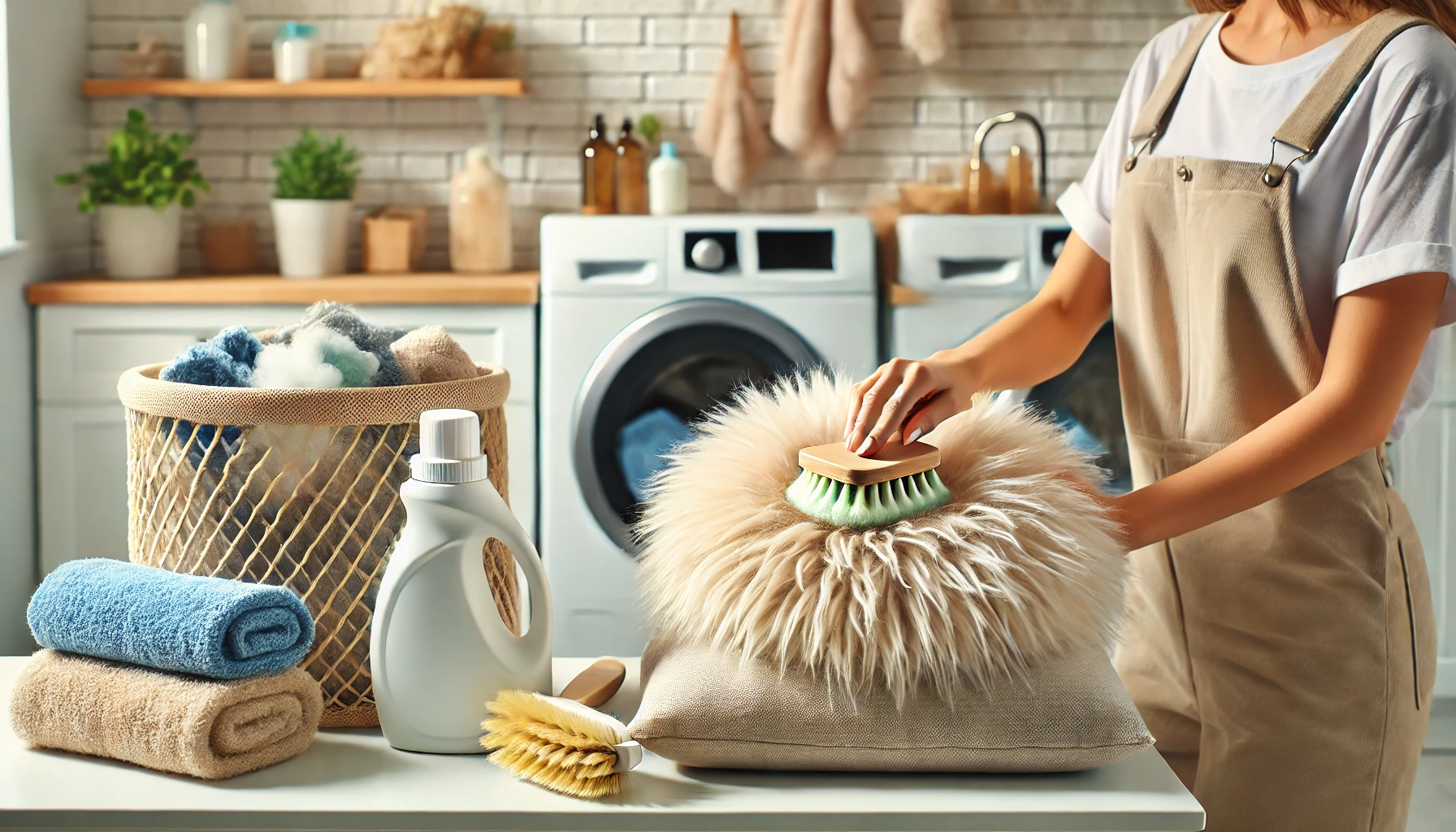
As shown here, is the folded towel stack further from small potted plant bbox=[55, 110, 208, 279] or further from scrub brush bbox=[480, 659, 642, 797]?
small potted plant bbox=[55, 110, 208, 279]

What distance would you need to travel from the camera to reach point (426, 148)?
333 cm

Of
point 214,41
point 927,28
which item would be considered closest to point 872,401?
point 927,28

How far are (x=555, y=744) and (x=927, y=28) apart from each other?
9.17 ft

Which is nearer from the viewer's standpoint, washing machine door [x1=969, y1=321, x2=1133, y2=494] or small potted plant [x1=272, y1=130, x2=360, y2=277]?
washing machine door [x1=969, y1=321, x2=1133, y2=494]

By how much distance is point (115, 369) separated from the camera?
2791 millimetres

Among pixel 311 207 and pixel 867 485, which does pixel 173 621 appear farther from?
pixel 311 207

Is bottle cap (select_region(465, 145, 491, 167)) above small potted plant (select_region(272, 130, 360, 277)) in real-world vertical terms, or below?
above

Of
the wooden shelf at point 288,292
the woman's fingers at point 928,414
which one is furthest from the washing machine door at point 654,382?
the woman's fingers at point 928,414

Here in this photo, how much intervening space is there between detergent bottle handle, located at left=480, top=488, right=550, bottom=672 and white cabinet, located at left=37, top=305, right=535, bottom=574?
6.71 feet

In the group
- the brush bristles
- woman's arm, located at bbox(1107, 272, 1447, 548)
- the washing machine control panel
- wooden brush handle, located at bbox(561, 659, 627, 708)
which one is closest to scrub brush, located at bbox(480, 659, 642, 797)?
the brush bristles

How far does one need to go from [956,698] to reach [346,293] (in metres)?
2.39

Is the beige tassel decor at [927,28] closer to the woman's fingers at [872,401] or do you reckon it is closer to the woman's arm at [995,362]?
the woman's arm at [995,362]

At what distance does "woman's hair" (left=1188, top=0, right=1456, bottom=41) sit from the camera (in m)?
1.04

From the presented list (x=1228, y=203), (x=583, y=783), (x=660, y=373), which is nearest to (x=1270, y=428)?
(x=1228, y=203)
